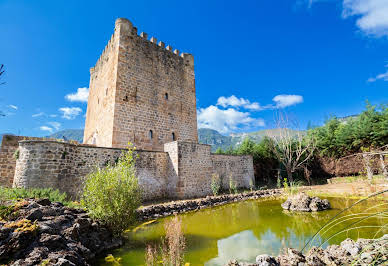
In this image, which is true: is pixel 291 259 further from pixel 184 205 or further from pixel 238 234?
pixel 184 205

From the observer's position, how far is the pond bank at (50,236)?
3580 mm

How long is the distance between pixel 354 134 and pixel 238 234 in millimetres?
17133

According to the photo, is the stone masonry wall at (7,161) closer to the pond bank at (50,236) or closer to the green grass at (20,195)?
the green grass at (20,195)

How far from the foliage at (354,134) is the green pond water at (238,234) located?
40.0 ft

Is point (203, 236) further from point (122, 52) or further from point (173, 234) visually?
point (122, 52)

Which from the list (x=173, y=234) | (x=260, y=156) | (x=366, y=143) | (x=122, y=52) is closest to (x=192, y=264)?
(x=173, y=234)

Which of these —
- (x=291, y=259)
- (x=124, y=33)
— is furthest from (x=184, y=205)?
(x=124, y=33)

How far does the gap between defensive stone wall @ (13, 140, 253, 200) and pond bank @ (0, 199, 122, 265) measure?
3326 mm

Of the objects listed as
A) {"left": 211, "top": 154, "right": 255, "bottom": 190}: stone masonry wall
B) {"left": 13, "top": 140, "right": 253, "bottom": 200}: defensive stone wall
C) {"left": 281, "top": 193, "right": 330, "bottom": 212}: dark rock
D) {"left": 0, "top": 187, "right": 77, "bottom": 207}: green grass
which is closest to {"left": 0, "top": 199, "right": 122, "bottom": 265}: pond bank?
{"left": 0, "top": 187, "right": 77, "bottom": 207}: green grass

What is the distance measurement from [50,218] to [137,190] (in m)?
2.26

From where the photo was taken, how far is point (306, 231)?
230 inches

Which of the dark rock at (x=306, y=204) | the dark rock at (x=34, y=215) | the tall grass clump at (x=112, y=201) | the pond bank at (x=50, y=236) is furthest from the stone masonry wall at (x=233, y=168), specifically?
the dark rock at (x=34, y=215)

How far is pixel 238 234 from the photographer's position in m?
6.01

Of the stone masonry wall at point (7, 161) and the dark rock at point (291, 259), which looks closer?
the dark rock at point (291, 259)
